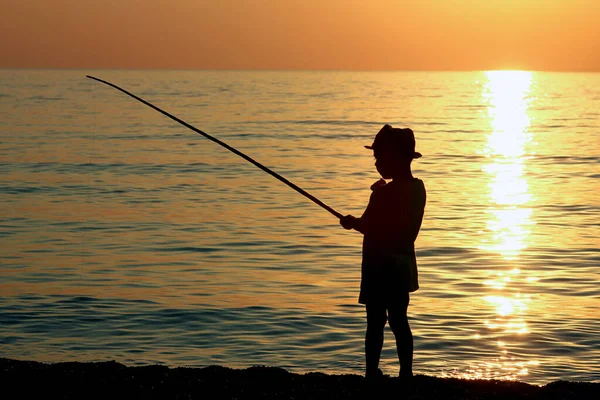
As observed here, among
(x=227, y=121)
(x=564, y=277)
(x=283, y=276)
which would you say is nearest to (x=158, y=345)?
(x=283, y=276)

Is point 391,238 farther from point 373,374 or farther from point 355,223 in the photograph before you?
point 373,374

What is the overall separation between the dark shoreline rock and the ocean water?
1.81 meters

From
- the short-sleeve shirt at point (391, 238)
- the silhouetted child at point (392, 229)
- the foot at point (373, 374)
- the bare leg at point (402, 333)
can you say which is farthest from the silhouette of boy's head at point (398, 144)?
the foot at point (373, 374)

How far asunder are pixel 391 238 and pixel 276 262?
851cm

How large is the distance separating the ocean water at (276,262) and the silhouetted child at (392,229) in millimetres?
2964

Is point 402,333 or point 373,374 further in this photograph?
point 373,374

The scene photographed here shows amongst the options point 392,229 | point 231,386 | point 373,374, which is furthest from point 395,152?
point 231,386

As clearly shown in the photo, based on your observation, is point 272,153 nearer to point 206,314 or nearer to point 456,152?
point 456,152

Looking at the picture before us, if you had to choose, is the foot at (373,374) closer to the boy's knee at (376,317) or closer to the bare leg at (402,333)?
the bare leg at (402,333)

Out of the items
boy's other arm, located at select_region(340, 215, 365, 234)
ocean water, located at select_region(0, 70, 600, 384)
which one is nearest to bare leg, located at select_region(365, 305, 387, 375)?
boy's other arm, located at select_region(340, 215, 365, 234)

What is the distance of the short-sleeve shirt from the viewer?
6.02 meters

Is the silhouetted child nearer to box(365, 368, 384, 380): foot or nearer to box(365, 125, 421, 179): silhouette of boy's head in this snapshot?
box(365, 125, 421, 179): silhouette of boy's head

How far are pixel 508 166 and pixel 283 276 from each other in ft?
68.6

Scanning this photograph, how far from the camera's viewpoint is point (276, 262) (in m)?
14.5
